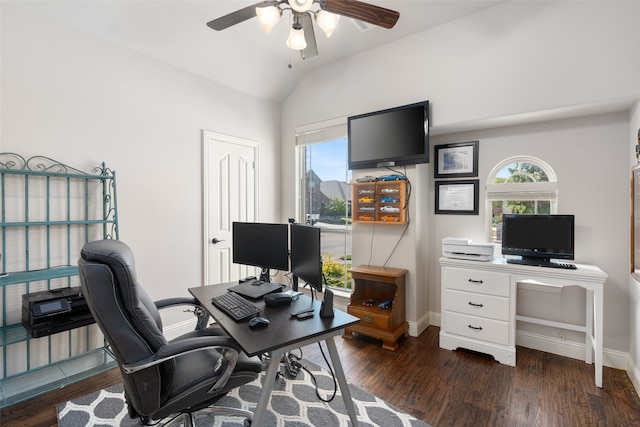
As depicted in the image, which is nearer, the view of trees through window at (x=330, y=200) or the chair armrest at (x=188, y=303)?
the chair armrest at (x=188, y=303)

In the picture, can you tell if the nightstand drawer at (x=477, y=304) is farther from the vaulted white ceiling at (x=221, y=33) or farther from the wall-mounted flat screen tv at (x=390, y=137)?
the vaulted white ceiling at (x=221, y=33)

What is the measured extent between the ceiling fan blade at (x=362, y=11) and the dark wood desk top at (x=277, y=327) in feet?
5.95

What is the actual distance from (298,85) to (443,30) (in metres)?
1.93

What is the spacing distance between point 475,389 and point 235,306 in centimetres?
190

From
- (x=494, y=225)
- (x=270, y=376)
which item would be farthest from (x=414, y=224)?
(x=270, y=376)

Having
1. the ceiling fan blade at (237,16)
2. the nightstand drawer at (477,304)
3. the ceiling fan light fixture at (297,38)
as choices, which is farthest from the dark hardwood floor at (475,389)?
the ceiling fan blade at (237,16)

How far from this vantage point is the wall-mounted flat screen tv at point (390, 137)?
3094mm

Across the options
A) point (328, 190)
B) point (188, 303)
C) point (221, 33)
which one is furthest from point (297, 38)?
point (328, 190)

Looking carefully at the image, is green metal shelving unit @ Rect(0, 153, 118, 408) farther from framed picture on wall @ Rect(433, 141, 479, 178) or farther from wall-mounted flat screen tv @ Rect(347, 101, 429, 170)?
framed picture on wall @ Rect(433, 141, 479, 178)

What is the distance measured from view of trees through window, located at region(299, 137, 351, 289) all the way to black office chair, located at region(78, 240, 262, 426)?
250 centimetres

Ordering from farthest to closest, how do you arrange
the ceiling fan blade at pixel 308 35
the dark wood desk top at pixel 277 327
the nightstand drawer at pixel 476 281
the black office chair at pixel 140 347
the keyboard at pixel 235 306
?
the nightstand drawer at pixel 476 281, the ceiling fan blade at pixel 308 35, the keyboard at pixel 235 306, the dark wood desk top at pixel 277 327, the black office chair at pixel 140 347

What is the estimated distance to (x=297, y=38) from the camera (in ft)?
6.41

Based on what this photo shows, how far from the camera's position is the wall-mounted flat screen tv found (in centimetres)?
309

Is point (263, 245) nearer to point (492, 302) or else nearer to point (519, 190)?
point (492, 302)
